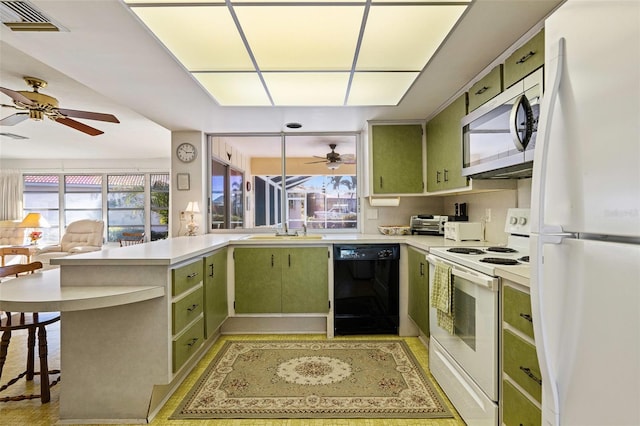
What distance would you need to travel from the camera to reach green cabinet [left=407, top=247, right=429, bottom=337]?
2.55 metres

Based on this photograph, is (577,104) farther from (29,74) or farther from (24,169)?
(24,169)

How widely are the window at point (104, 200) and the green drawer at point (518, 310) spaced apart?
713 cm

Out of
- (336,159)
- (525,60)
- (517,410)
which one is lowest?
(517,410)

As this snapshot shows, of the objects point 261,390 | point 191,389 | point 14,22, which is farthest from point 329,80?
point 191,389

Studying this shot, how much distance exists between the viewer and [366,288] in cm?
302

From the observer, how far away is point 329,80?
2498 millimetres

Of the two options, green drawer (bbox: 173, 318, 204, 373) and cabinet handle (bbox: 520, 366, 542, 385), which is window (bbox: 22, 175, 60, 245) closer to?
green drawer (bbox: 173, 318, 204, 373)

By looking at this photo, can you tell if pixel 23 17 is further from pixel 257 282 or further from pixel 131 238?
pixel 131 238

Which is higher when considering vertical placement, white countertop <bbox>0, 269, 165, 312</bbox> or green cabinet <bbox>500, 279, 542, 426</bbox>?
white countertop <bbox>0, 269, 165, 312</bbox>

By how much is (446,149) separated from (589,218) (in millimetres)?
2296

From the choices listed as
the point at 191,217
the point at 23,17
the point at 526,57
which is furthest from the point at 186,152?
the point at 526,57

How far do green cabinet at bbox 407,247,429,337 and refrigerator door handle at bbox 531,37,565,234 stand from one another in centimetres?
174

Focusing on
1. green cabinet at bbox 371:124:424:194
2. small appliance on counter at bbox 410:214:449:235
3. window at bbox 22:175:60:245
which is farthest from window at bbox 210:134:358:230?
window at bbox 22:175:60:245

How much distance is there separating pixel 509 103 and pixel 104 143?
616 cm
